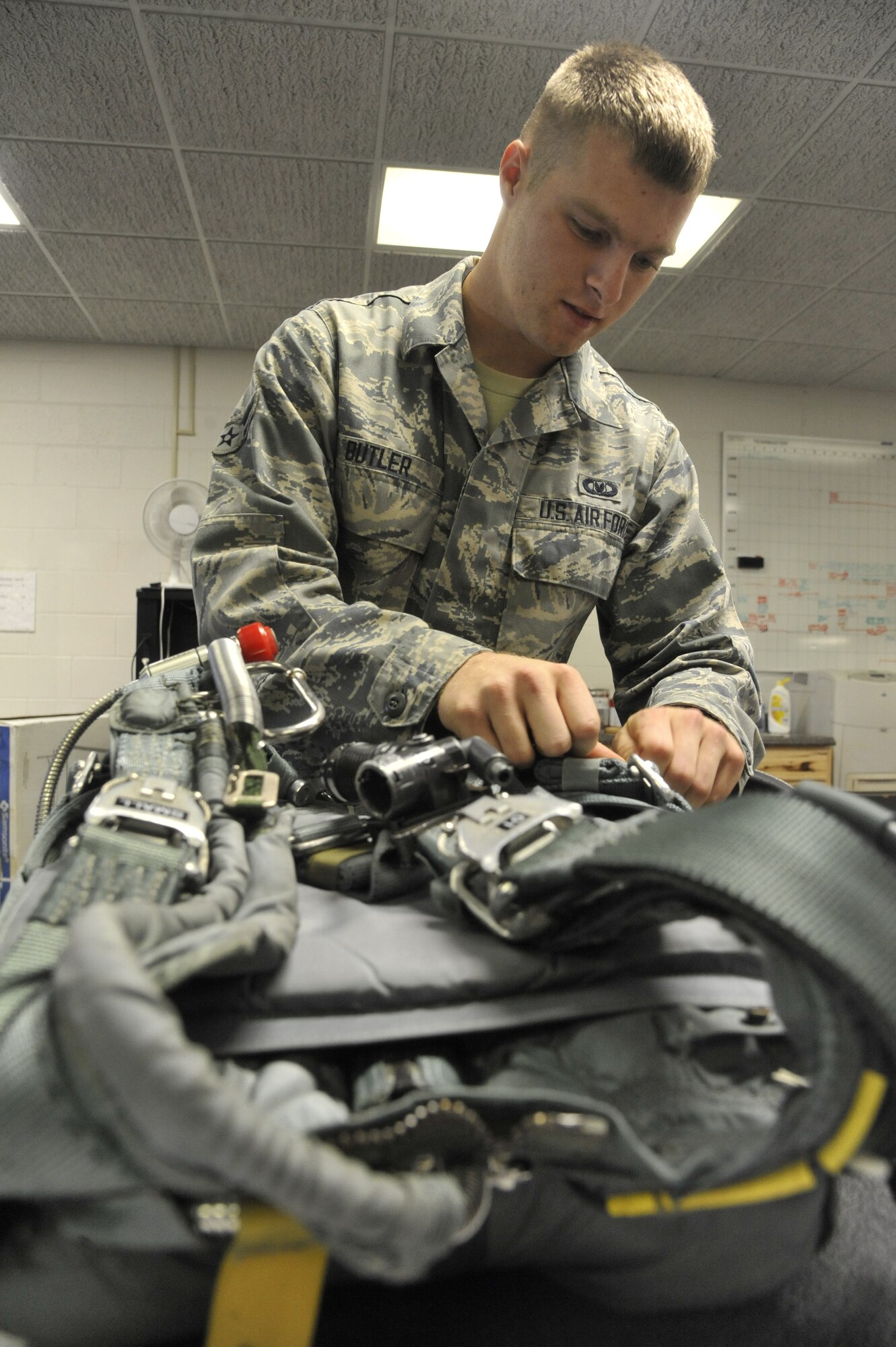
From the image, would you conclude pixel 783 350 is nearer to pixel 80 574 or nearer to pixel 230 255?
pixel 230 255

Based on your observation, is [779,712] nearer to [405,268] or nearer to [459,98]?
[405,268]

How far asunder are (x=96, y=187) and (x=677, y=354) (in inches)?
95.3

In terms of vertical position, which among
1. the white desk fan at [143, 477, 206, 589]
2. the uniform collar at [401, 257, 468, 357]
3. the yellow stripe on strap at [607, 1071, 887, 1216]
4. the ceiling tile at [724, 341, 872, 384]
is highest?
the ceiling tile at [724, 341, 872, 384]

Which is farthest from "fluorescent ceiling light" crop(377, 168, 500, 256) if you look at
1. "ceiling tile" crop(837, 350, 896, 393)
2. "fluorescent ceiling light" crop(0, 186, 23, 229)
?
"ceiling tile" crop(837, 350, 896, 393)

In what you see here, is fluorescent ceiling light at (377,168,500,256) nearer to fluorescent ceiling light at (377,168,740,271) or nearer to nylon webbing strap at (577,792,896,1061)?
fluorescent ceiling light at (377,168,740,271)

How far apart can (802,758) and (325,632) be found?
306 cm

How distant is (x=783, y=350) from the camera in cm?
352

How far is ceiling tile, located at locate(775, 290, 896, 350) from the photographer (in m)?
3.01

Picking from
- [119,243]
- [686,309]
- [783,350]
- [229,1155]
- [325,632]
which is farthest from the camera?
[783,350]

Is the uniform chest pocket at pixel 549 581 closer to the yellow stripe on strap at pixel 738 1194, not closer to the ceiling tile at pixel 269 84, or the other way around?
the yellow stripe on strap at pixel 738 1194

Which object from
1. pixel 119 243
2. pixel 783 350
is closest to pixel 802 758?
pixel 783 350

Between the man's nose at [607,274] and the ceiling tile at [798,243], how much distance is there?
75.7 inches

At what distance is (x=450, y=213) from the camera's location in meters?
2.58

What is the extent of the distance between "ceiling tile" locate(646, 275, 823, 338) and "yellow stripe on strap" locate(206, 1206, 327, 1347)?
322 cm
